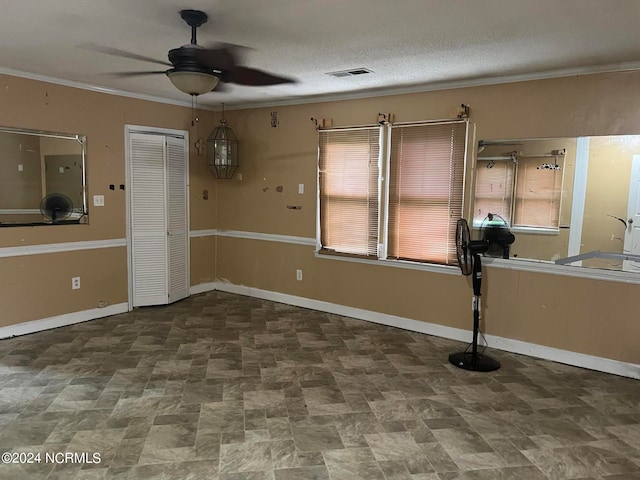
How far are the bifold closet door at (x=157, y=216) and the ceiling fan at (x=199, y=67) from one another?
1.19 meters

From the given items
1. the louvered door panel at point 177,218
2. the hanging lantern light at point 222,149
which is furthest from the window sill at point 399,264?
the louvered door panel at point 177,218


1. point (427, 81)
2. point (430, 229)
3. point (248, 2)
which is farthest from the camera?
point (430, 229)

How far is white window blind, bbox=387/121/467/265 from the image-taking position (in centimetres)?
436

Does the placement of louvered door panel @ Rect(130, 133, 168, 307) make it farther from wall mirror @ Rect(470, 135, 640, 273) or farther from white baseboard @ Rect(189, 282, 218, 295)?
wall mirror @ Rect(470, 135, 640, 273)

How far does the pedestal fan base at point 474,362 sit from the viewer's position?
3.71m

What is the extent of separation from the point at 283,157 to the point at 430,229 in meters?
2.03

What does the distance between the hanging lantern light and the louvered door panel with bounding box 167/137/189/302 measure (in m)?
0.33

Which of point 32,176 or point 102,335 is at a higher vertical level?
point 32,176

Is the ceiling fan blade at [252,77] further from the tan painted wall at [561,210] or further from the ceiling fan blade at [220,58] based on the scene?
the tan painted wall at [561,210]

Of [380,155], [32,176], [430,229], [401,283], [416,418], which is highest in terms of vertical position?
[380,155]

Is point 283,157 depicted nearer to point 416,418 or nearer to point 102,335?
point 102,335

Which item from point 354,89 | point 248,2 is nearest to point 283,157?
point 354,89

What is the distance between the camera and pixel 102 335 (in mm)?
4375

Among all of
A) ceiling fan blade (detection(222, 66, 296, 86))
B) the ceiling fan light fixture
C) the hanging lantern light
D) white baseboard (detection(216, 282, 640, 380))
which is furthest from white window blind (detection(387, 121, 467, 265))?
the ceiling fan light fixture
